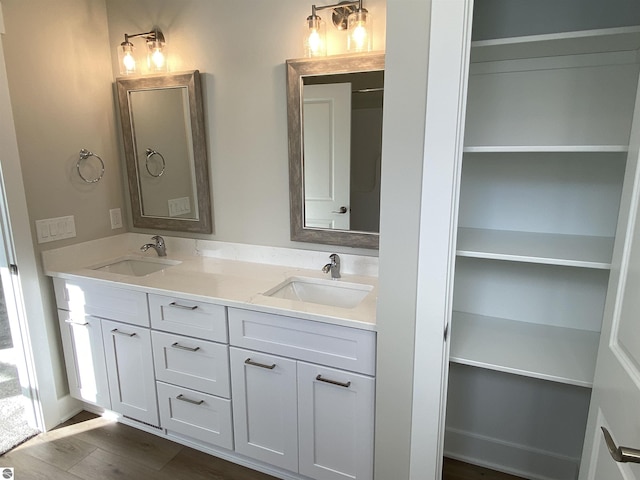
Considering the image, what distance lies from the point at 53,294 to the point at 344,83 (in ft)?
6.46

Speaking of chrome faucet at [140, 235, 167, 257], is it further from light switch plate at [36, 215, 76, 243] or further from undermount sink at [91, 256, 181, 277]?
light switch plate at [36, 215, 76, 243]

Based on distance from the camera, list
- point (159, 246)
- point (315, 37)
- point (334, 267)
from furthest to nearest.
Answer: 1. point (159, 246)
2. point (334, 267)
3. point (315, 37)

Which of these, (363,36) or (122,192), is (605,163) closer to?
(363,36)

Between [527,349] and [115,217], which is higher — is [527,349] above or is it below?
below

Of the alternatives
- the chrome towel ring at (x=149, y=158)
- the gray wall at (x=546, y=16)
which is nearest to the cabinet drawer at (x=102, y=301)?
the chrome towel ring at (x=149, y=158)

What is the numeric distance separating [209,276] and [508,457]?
175cm

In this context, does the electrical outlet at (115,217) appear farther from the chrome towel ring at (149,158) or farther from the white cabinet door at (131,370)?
the white cabinet door at (131,370)

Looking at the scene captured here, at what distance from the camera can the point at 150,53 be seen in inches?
92.4

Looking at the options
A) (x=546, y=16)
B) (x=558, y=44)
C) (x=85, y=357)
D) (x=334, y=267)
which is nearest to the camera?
(x=558, y=44)

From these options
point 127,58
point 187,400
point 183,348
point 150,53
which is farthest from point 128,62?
point 187,400

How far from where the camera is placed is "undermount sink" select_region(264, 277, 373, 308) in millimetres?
1973

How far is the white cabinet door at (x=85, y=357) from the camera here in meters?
2.22

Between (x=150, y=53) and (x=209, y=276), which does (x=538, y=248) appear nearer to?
(x=209, y=276)

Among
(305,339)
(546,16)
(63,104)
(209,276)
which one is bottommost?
(305,339)
